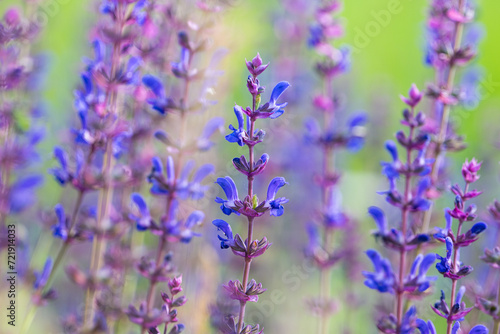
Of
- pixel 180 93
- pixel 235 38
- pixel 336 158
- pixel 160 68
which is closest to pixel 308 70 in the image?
pixel 336 158

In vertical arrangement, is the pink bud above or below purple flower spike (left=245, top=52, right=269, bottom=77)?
above

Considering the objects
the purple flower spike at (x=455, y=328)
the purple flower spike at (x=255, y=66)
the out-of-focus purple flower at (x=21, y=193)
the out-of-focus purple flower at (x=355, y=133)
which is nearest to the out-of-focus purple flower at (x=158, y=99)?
the purple flower spike at (x=255, y=66)

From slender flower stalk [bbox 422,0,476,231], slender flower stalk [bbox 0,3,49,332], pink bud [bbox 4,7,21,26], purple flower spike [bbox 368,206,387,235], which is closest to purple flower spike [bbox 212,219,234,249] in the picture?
purple flower spike [bbox 368,206,387,235]

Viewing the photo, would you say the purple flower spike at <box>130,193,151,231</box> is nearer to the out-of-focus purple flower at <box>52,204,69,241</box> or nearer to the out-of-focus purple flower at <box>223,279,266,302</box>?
the out-of-focus purple flower at <box>52,204,69,241</box>

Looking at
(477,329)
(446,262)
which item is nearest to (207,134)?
(446,262)

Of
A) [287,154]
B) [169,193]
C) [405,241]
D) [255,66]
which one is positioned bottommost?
[405,241]

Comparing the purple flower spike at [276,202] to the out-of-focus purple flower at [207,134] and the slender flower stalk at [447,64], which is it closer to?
the out-of-focus purple flower at [207,134]

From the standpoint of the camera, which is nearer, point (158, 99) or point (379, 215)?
point (379, 215)

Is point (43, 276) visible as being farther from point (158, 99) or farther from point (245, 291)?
point (245, 291)

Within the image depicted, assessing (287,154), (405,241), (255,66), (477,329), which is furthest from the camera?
(287,154)
